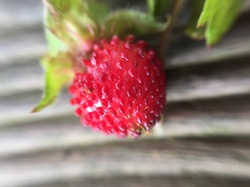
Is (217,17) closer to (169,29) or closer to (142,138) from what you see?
(169,29)

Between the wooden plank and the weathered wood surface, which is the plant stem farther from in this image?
the wooden plank

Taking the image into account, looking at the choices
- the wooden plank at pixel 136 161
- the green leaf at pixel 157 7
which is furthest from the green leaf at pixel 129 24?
the wooden plank at pixel 136 161

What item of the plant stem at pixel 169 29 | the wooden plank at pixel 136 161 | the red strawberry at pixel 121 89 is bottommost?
the wooden plank at pixel 136 161

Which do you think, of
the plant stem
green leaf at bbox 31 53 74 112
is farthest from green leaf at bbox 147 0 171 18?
green leaf at bbox 31 53 74 112

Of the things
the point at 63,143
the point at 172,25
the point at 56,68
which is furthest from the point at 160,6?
the point at 63,143

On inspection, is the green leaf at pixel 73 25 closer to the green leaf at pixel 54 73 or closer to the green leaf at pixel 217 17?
the green leaf at pixel 54 73
